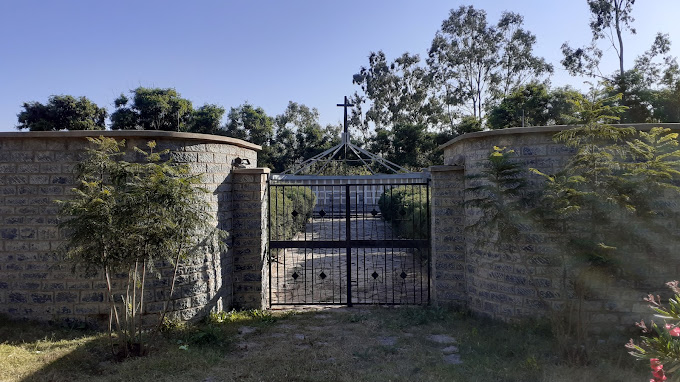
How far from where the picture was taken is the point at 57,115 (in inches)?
834

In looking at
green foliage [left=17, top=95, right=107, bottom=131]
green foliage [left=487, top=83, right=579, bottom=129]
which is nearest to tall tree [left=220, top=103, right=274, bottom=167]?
green foliage [left=17, top=95, right=107, bottom=131]

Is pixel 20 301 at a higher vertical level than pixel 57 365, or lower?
higher

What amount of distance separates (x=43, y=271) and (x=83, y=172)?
1954mm

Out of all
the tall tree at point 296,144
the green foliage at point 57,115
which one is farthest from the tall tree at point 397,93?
the green foliage at point 57,115

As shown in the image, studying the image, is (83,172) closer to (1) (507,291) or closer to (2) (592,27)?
(1) (507,291)

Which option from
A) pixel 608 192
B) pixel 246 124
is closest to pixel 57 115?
pixel 246 124

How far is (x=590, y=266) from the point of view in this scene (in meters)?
4.13

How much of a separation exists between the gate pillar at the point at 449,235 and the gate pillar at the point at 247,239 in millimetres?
2728

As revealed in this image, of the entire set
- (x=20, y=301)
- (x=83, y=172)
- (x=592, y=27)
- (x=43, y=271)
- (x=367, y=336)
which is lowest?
(x=367, y=336)

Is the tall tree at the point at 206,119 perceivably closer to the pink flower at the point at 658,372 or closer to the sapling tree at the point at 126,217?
the sapling tree at the point at 126,217

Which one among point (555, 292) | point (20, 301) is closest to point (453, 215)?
point (555, 292)

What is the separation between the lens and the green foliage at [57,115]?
20.9 meters

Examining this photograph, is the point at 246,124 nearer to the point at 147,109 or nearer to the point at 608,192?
the point at 147,109

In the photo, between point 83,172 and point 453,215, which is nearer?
point 83,172
